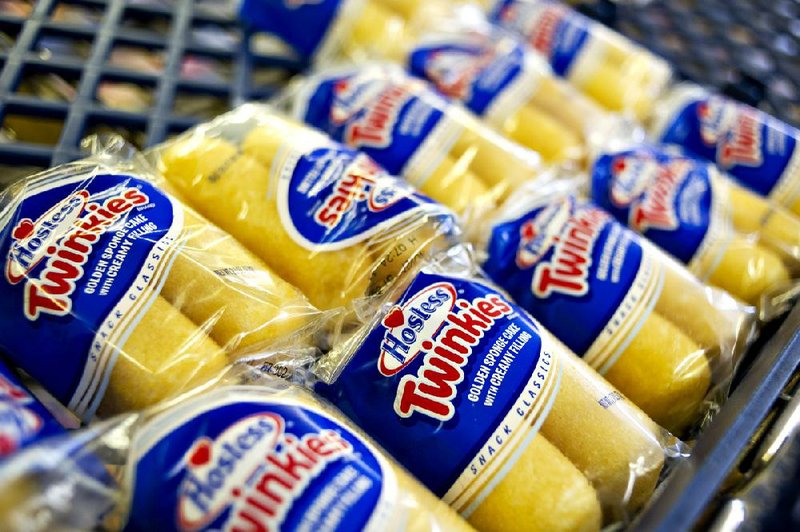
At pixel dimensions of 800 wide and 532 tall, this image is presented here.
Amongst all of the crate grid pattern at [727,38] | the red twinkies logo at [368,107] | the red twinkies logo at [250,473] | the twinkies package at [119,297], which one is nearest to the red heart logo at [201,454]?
the red twinkies logo at [250,473]

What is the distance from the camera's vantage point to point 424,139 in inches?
42.3

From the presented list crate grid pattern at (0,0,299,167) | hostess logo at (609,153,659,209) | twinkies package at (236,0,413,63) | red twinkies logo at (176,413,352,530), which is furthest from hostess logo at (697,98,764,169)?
red twinkies logo at (176,413,352,530)

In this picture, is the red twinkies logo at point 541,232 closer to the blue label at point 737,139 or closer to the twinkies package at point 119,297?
the twinkies package at point 119,297

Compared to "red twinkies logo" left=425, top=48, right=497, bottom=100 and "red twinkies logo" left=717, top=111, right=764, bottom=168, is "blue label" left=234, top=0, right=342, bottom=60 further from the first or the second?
"red twinkies logo" left=717, top=111, right=764, bottom=168

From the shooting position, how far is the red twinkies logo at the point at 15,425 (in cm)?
57

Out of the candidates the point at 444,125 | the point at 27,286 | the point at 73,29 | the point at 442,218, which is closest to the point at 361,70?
the point at 444,125

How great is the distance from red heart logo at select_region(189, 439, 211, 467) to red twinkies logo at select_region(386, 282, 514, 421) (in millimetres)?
222

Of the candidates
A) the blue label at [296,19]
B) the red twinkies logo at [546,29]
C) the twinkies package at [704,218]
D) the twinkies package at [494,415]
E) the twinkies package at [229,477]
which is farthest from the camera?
the red twinkies logo at [546,29]

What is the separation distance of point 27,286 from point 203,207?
0.85ft

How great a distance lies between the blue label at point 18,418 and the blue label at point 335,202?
372 millimetres

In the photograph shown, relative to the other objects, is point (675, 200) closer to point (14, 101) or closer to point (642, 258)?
point (642, 258)

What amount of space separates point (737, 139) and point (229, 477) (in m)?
1.14

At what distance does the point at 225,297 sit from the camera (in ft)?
2.54

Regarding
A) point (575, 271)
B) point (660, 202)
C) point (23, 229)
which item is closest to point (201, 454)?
point (23, 229)
